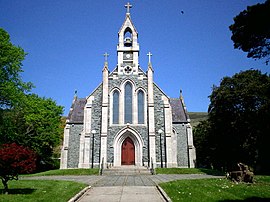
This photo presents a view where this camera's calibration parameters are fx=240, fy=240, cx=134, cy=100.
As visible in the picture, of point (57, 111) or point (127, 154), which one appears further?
point (57, 111)

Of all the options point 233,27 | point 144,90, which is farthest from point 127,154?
point 233,27

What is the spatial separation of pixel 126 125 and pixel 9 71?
13623mm

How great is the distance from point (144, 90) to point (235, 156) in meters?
15.4

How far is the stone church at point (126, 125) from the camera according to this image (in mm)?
27406

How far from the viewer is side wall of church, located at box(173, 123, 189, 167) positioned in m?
31.1

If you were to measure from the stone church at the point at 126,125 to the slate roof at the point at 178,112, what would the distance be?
1.45m

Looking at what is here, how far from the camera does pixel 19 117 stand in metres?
32.3

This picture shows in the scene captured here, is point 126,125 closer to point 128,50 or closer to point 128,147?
point 128,147

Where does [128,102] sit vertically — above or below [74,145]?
above

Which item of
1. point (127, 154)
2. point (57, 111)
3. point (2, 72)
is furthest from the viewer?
point (57, 111)

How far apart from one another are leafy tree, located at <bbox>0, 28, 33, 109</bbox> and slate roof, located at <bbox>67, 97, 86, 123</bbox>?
8808mm

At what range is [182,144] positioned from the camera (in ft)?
105

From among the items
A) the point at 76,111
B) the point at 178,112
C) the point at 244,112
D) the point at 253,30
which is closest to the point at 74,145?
the point at 76,111

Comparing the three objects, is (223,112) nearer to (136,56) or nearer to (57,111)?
(136,56)
